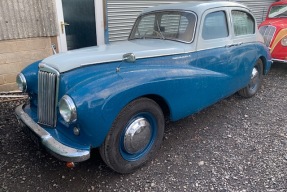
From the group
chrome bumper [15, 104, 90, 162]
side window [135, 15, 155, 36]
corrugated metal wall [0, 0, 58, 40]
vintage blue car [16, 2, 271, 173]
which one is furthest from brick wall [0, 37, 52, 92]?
chrome bumper [15, 104, 90, 162]

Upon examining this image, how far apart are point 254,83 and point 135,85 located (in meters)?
3.14

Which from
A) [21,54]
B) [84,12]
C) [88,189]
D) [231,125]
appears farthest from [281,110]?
[21,54]

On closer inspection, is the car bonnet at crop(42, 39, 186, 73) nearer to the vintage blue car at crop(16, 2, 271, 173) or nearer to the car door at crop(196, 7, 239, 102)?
the vintage blue car at crop(16, 2, 271, 173)

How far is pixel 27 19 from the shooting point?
430cm

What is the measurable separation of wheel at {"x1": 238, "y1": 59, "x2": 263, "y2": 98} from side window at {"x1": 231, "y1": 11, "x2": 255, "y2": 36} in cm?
68

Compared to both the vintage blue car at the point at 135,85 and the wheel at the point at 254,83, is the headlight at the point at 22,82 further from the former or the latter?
the wheel at the point at 254,83

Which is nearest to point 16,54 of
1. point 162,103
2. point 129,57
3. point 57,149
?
point 129,57

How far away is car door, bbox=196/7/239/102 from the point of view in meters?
3.06

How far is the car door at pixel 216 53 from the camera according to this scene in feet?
10.0

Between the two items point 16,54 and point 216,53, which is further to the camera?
point 16,54

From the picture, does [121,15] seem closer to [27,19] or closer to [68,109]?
[27,19]

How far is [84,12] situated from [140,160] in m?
3.71

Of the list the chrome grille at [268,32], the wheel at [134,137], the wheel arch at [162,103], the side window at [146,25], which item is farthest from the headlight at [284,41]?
the wheel at [134,137]

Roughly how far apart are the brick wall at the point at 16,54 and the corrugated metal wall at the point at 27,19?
4.6 inches
